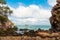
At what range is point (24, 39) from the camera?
10562 mm

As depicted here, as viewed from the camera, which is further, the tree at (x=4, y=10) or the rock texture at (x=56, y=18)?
the tree at (x=4, y=10)

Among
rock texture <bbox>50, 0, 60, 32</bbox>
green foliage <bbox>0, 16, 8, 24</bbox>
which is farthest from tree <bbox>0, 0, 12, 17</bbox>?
rock texture <bbox>50, 0, 60, 32</bbox>

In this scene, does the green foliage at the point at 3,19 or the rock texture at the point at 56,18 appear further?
the green foliage at the point at 3,19

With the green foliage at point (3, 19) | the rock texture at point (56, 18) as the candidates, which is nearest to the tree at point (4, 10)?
the green foliage at point (3, 19)

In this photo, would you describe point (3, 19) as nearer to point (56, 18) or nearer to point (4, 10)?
point (4, 10)

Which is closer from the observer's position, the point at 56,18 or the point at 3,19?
the point at 56,18

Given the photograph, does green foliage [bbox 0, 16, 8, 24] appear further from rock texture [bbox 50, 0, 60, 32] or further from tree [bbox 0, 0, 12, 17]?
rock texture [bbox 50, 0, 60, 32]

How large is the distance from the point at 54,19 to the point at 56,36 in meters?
1.44

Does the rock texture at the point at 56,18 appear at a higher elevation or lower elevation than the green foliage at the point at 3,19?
lower

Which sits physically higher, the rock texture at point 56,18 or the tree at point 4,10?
the tree at point 4,10

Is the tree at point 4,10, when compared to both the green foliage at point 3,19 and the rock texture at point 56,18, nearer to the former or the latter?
the green foliage at point 3,19

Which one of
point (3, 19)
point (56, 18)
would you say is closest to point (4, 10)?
point (3, 19)

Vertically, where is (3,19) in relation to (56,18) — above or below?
A: above

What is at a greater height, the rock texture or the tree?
the tree
